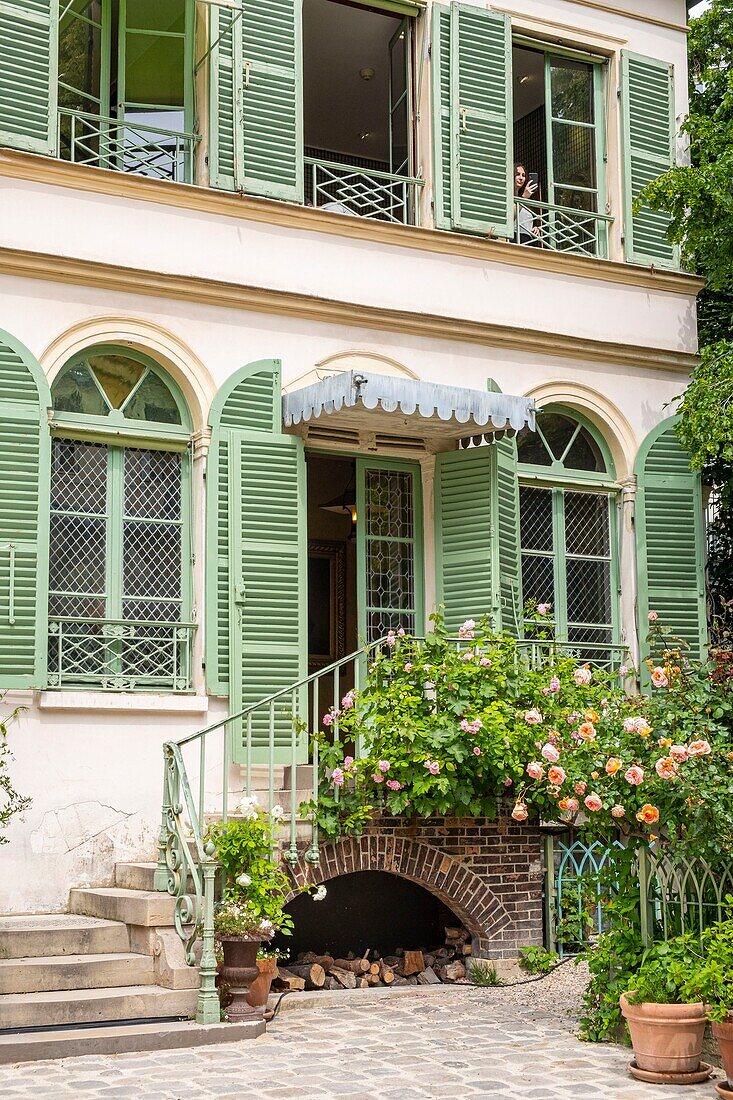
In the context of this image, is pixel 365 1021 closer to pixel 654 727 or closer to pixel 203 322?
pixel 654 727

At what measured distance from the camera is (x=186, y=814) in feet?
30.1

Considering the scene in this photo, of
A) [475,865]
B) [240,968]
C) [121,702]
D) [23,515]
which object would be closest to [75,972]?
[240,968]

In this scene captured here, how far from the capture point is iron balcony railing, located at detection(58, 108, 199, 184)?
389 inches

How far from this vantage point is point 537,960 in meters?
9.58

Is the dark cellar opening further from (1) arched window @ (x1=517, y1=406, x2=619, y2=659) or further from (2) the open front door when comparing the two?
(1) arched window @ (x1=517, y1=406, x2=619, y2=659)

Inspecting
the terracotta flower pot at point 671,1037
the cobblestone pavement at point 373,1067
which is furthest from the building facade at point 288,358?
the terracotta flower pot at point 671,1037

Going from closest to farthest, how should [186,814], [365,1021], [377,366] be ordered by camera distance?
[365,1021]
[186,814]
[377,366]

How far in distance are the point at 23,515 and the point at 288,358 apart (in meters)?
2.34

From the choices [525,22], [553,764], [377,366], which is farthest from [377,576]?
[525,22]

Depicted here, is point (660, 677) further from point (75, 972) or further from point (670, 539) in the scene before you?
point (670, 539)

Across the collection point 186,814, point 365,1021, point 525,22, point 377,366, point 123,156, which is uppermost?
point 525,22

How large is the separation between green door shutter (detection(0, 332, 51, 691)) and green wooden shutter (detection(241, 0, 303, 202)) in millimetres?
2256

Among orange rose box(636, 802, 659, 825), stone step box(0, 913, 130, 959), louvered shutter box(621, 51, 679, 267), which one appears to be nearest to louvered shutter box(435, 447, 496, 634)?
louvered shutter box(621, 51, 679, 267)

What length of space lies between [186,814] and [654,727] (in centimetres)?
330
